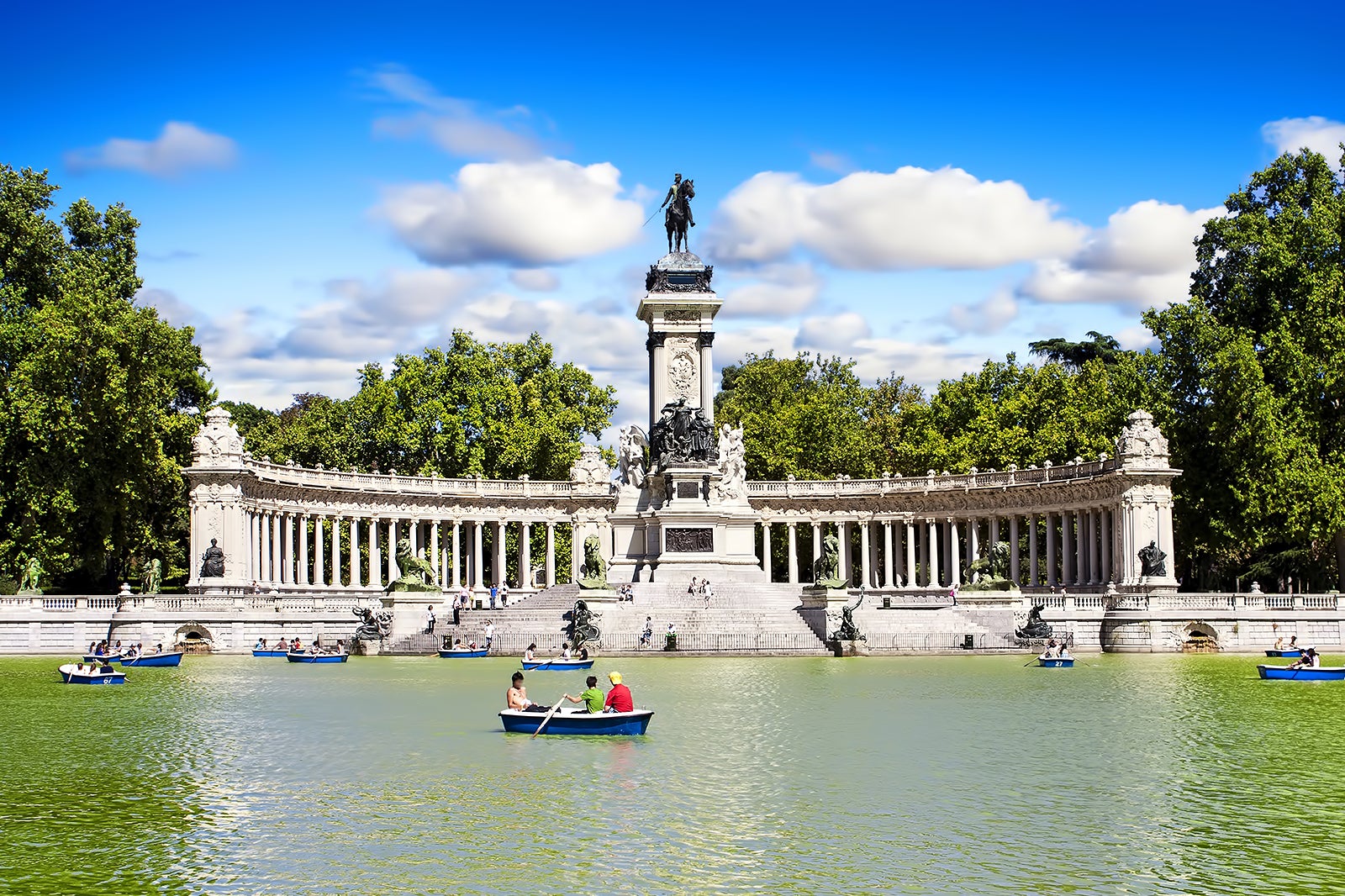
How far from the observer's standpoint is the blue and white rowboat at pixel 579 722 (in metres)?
28.4

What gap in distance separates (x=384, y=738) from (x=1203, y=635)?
41.1 m

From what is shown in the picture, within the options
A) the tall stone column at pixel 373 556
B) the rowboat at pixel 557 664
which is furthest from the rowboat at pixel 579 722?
the tall stone column at pixel 373 556

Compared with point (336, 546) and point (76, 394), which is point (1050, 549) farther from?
point (76, 394)

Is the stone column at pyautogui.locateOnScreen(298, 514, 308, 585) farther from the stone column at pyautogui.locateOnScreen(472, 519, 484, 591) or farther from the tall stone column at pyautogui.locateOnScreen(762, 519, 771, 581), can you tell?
the tall stone column at pyautogui.locateOnScreen(762, 519, 771, 581)

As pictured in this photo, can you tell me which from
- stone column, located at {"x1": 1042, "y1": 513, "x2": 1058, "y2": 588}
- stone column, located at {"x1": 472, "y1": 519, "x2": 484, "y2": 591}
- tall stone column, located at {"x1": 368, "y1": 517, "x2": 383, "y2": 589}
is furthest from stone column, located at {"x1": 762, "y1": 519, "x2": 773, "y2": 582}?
tall stone column, located at {"x1": 368, "y1": 517, "x2": 383, "y2": 589}

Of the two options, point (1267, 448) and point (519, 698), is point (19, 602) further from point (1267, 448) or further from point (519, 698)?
point (1267, 448)

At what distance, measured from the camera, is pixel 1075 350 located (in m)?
110

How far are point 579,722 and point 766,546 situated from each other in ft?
197

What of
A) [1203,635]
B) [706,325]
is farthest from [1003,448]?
[1203,635]

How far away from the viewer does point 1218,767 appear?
2509cm

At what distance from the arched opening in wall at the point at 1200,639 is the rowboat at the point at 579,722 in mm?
36637

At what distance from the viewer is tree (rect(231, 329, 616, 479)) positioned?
3674 inches

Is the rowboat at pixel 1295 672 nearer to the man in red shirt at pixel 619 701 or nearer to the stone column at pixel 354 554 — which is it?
the man in red shirt at pixel 619 701

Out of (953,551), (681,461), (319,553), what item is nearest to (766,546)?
(953,551)
